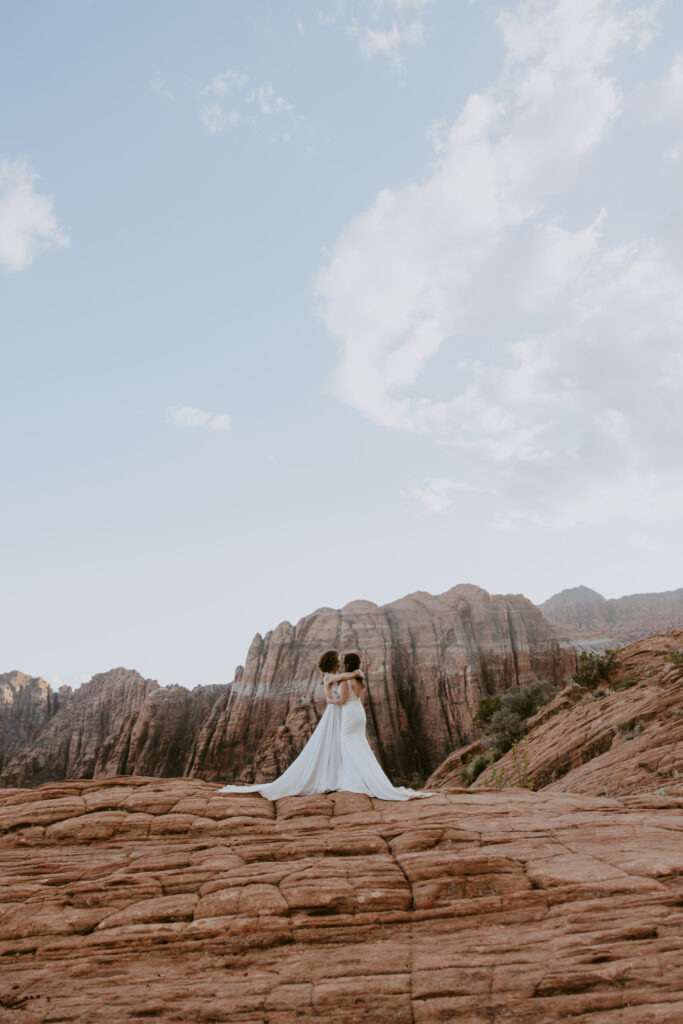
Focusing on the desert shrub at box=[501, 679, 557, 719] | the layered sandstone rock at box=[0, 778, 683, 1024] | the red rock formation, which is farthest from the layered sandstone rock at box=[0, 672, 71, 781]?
the layered sandstone rock at box=[0, 778, 683, 1024]

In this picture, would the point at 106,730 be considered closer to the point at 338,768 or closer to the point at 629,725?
the point at 629,725

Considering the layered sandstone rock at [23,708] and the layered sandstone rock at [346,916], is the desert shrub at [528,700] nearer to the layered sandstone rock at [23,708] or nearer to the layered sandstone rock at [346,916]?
the layered sandstone rock at [346,916]

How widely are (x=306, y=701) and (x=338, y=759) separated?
50.8m

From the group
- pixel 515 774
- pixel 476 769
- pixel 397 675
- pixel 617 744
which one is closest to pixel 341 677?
pixel 617 744

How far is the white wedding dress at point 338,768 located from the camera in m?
9.12

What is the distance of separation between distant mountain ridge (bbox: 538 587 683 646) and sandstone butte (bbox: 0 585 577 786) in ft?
36.6

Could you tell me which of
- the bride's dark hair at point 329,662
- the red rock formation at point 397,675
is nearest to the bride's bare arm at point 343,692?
the bride's dark hair at point 329,662

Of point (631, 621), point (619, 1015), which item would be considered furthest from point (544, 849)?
point (631, 621)

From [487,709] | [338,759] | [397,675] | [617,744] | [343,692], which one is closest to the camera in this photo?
[338,759]

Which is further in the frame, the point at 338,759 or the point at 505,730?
the point at 505,730

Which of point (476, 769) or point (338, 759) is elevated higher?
point (338, 759)

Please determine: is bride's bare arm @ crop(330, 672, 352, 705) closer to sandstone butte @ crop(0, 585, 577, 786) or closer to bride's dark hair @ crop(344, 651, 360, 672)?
bride's dark hair @ crop(344, 651, 360, 672)

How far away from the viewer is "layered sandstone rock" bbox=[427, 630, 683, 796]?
1093cm

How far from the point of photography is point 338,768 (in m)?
9.56
